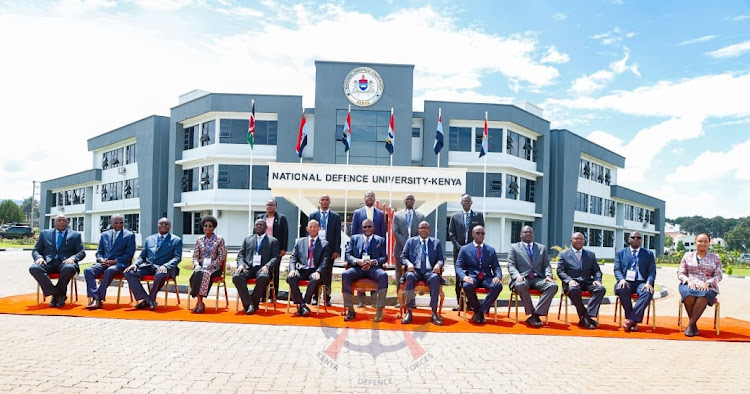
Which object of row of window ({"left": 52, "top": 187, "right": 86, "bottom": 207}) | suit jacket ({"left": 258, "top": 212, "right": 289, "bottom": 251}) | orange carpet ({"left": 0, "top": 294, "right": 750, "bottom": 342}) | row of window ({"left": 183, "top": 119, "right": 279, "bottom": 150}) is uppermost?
row of window ({"left": 183, "top": 119, "right": 279, "bottom": 150})

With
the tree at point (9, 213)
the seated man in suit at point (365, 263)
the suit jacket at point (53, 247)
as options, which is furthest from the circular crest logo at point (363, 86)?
the tree at point (9, 213)

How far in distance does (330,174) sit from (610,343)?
53.0ft

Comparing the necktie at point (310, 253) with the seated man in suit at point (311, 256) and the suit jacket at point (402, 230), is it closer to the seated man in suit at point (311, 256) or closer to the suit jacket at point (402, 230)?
the seated man in suit at point (311, 256)

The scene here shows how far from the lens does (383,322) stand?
335 inches

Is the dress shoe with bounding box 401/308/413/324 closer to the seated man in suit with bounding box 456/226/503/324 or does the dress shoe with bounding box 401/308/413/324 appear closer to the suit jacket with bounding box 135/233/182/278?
the seated man in suit with bounding box 456/226/503/324

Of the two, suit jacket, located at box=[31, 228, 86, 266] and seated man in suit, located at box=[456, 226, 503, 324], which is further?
suit jacket, located at box=[31, 228, 86, 266]

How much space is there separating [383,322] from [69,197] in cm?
4955

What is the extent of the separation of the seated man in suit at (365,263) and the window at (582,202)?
3414cm

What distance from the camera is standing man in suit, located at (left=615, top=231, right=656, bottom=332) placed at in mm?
8539

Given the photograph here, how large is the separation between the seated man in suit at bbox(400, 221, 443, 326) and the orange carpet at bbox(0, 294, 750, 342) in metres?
0.56

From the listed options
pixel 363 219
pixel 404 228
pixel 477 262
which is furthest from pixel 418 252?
pixel 363 219

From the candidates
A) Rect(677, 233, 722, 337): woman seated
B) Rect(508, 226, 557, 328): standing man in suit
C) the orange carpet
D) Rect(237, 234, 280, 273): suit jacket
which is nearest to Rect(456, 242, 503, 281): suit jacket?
Rect(508, 226, 557, 328): standing man in suit

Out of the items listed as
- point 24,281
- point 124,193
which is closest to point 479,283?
point 24,281

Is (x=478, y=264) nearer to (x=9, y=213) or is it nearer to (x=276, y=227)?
(x=276, y=227)
